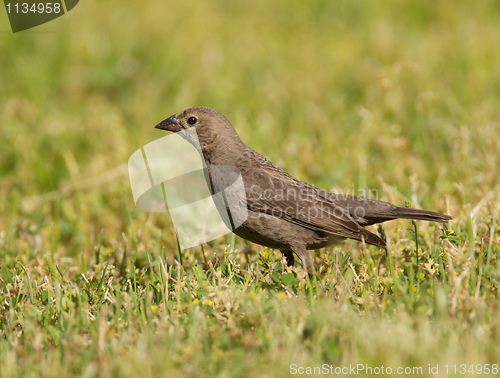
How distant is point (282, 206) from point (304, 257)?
45 centimetres

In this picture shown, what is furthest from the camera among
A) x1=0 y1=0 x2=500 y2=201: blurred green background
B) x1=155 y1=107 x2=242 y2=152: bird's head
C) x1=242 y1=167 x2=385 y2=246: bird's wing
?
x1=0 y1=0 x2=500 y2=201: blurred green background

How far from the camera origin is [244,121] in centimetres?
726

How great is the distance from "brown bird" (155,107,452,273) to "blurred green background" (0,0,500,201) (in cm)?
131

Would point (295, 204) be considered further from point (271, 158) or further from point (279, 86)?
point (279, 86)

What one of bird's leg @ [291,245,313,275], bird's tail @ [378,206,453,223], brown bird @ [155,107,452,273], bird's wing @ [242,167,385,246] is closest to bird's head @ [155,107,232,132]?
brown bird @ [155,107,452,273]

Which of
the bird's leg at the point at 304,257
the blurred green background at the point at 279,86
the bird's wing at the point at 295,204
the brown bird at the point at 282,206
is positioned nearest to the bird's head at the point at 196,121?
the brown bird at the point at 282,206

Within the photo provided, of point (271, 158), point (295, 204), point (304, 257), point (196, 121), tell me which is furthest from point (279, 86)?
point (304, 257)

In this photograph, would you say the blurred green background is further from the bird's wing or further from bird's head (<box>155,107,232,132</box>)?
bird's head (<box>155,107,232,132</box>)

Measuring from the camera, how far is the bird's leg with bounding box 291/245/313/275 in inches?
154

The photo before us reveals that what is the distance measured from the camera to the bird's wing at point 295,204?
4023mm

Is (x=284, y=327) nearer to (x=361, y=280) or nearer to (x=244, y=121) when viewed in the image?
(x=361, y=280)

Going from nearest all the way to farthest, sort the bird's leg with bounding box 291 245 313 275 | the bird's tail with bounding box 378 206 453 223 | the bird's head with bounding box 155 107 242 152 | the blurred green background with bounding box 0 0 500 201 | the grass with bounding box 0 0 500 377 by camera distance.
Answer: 1. the grass with bounding box 0 0 500 377
2. the bird's tail with bounding box 378 206 453 223
3. the bird's leg with bounding box 291 245 313 275
4. the bird's head with bounding box 155 107 242 152
5. the blurred green background with bounding box 0 0 500 201

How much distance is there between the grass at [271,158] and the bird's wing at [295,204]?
22cm

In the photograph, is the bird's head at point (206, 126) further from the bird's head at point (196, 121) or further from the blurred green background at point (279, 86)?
the blurred green background at point (279, 86)
